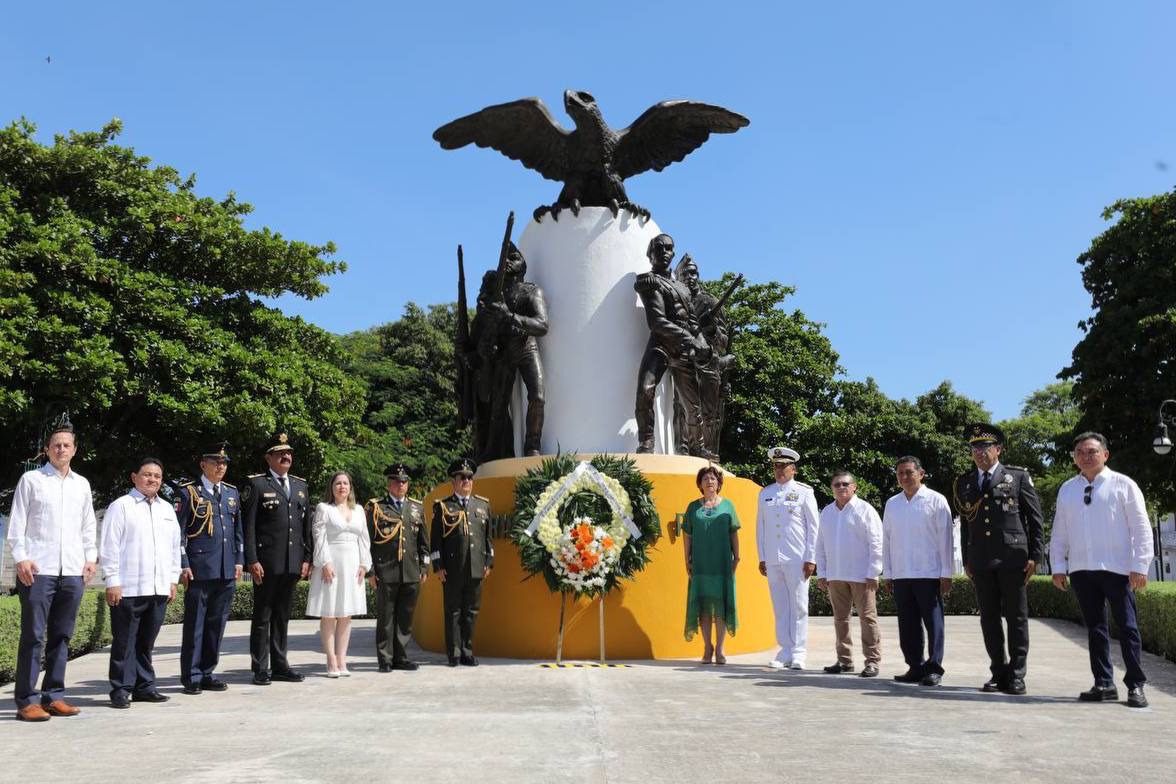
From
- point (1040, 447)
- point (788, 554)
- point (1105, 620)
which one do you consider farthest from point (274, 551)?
point (1040, 447)

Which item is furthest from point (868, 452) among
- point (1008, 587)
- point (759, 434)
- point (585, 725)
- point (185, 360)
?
point (585, 725)

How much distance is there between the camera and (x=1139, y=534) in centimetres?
687

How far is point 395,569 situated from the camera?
9.41 metres

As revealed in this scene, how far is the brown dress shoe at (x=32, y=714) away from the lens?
6.39 meters

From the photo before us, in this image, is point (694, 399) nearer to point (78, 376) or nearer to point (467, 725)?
point (467, 725)

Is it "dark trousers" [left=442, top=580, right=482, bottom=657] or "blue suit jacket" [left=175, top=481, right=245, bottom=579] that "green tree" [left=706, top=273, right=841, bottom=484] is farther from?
"blue suit jacket" [left=175, top=481, right=245, bottom=579]

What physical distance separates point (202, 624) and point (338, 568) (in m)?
1.29

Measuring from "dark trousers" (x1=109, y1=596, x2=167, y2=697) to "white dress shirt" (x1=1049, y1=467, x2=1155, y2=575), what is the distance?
20.5 ft

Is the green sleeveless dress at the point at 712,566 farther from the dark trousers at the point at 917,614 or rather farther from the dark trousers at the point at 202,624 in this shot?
the dark trousers at the point at 202,624

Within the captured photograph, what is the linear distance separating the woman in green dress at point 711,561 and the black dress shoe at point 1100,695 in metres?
3.25

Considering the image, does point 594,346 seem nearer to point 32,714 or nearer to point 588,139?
→ point 588,139

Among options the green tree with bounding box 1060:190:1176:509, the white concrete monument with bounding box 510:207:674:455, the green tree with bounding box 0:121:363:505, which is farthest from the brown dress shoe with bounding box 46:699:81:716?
the green tree with bounding box 1060:190:1176:509

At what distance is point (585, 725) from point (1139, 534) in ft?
12.9

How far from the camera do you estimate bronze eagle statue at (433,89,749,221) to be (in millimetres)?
12414
